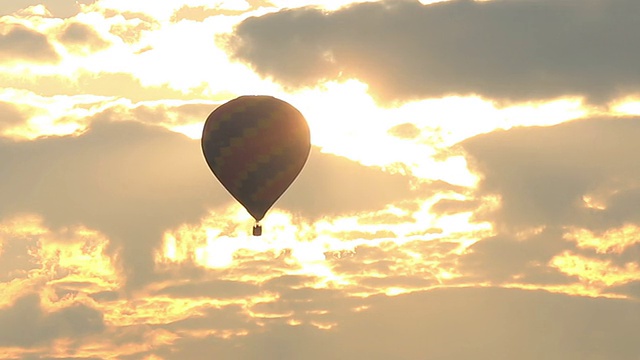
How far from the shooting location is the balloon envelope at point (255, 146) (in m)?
124

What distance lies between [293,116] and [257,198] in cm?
901

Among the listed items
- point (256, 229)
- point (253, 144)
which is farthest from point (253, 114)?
point (256, 229)

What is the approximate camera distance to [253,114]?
124 metres

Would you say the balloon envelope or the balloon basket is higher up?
the balloon envelope

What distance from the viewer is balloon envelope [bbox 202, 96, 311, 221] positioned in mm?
123500

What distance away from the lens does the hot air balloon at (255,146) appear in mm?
123500

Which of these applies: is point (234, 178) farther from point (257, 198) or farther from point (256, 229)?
point (256, 229)

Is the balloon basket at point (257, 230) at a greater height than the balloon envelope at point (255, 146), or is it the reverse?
the balloon envelope at point (255, 146)

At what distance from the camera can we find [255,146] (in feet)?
406

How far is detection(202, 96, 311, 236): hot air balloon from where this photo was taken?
123500 mm

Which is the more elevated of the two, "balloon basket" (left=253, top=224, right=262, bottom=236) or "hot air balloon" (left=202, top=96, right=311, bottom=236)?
"hot air balloon" (left=202, top=96, right=311, bottom=236)

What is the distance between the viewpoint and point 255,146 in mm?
123750

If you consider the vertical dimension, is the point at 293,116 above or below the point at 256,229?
above

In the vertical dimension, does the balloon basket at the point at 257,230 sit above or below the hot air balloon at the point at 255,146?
below
